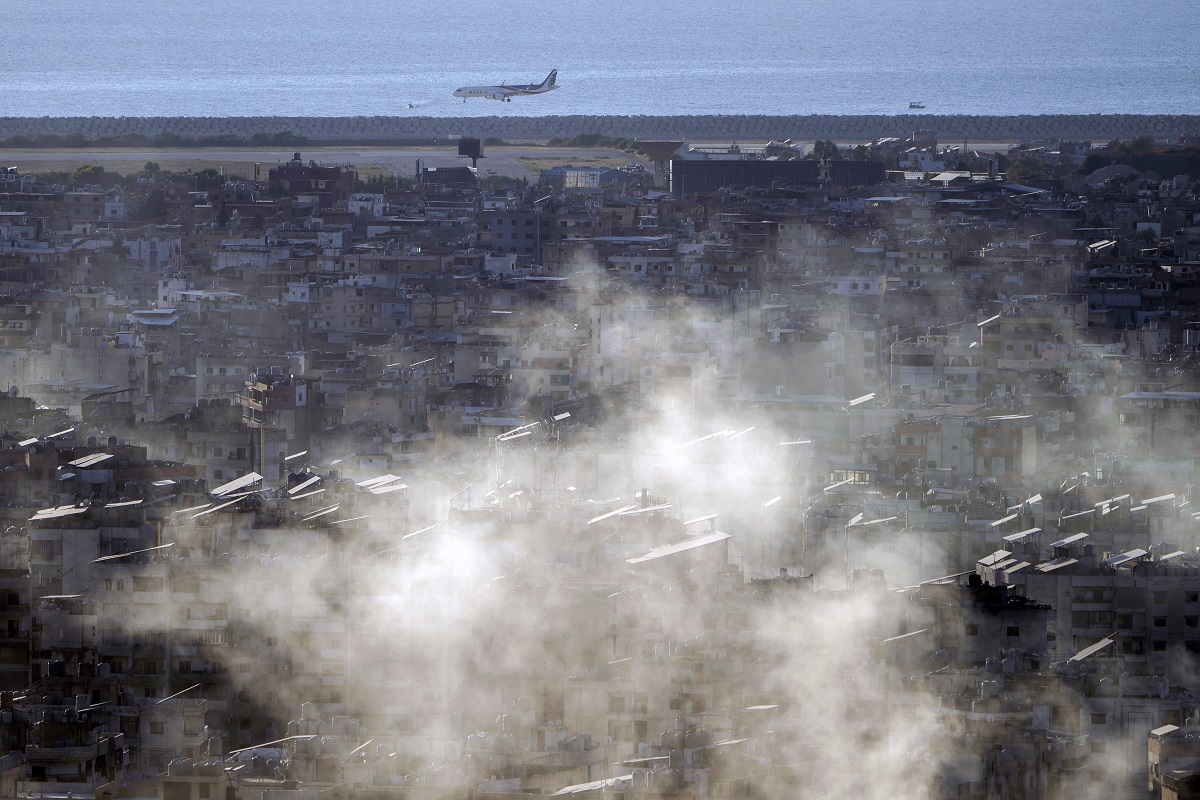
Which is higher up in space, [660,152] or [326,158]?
[660,152]

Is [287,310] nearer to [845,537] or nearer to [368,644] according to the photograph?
[845,537]

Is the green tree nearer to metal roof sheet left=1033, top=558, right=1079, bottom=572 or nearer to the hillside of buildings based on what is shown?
the hillside of buildings

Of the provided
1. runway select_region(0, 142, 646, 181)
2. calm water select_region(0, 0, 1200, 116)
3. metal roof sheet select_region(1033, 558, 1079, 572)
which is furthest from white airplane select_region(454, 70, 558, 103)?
metal roof sheet select_region(1033, 558, 1079, 572)

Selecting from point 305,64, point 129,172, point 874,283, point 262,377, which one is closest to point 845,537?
point 262,377

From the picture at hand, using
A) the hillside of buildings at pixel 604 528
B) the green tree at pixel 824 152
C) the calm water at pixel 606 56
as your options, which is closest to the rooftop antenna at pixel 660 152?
the green tree at pixel 824 152

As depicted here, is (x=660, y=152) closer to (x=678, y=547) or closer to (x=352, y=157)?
(x=352, y=157)

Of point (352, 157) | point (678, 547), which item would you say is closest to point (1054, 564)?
point (678, 547)
